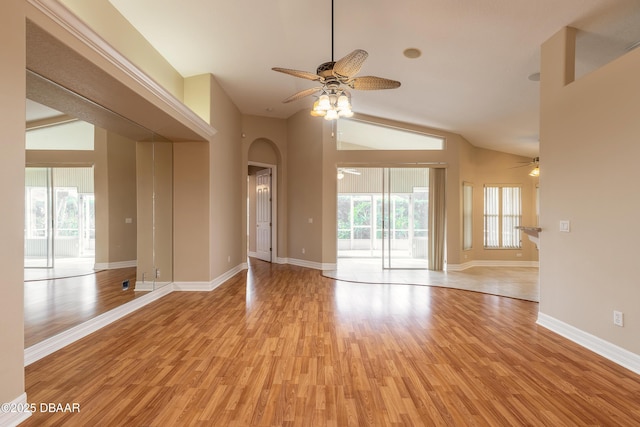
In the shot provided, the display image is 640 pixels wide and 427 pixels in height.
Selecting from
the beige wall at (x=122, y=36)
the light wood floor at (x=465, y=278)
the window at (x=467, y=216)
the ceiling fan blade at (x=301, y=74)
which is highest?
the beige wall at (x=122, y=36)

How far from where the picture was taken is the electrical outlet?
2.59 m

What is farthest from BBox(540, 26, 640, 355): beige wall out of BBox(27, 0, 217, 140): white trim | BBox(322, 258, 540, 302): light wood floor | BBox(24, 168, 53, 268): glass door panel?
BBox(24, 168, 53, 268): glass door panel

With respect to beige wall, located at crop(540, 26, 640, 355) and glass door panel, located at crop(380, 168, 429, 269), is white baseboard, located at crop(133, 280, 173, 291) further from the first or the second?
beige wall, located at crop(540, 26, 640, 355)

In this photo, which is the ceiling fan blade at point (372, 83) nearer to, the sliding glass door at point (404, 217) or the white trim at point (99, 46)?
the white trim at point (99, 46)

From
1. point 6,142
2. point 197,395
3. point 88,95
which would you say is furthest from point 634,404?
point 88,95

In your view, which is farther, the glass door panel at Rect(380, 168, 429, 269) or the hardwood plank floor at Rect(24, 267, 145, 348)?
the glass door panel at Rect(380, 168, 429, 269)

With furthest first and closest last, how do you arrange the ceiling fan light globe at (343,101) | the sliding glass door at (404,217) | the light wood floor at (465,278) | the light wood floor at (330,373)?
the sliding glass door at (404,217)
the light wood floor at (465,278)
the ceiling fan light globe at (343,101)
the light wood floor at (330,373)

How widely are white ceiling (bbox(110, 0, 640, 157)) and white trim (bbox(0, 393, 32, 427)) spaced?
364cm

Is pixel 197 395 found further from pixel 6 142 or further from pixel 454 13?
pixel 454 13

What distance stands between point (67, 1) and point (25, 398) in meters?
3.17

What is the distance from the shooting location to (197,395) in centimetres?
210

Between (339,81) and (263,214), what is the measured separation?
583cm

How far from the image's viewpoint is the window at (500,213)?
768cm

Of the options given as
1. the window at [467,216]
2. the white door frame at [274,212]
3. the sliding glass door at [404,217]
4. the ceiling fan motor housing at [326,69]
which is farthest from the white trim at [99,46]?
the window at [467,216]
